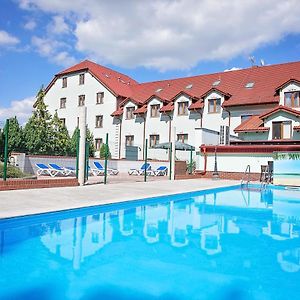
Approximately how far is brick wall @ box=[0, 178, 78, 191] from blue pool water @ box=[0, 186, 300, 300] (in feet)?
13.8

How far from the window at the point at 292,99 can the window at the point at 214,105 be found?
18.3ft

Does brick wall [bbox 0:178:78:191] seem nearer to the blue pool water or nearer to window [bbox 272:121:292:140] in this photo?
the blue pool water

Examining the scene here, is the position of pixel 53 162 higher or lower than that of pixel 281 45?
lower

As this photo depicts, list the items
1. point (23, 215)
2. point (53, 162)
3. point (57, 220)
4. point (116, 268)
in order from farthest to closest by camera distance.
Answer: point (53, 162), point (57, 220), point (23, 215), point (116, 268)

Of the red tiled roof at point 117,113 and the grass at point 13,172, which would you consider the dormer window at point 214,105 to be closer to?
the red tiled roof at point 117,113

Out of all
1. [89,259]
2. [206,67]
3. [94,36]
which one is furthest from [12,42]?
[206,67]

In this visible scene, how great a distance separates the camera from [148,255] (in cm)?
574

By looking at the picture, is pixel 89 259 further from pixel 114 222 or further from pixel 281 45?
pixel 281 45

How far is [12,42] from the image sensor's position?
18906 millimetres

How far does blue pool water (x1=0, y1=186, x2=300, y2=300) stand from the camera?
425cm

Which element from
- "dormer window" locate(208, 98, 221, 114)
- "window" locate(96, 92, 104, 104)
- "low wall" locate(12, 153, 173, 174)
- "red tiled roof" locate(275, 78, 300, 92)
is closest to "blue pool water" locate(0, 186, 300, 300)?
"low wall" locate(12, 153, 173, 174)

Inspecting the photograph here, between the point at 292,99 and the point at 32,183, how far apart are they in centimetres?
2153

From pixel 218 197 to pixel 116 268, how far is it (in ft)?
32.4

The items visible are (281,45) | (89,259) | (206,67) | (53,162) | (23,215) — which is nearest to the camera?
(89,259)
